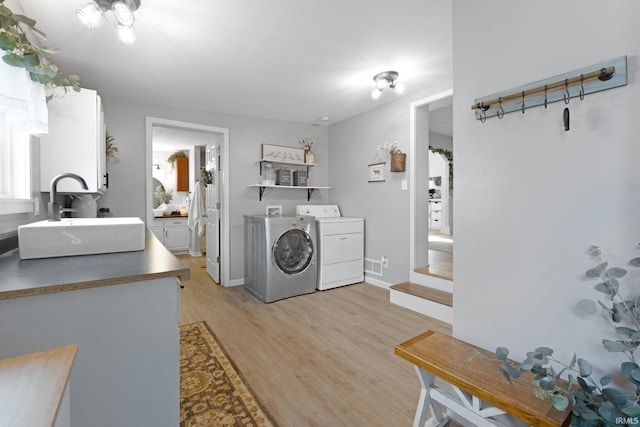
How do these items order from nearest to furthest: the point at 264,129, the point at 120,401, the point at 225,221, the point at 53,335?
the point at 53,335 < the point at 120,401 < the point at 225,221 < the point at 264,129

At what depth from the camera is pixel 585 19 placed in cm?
93

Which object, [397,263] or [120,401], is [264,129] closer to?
[397,263]

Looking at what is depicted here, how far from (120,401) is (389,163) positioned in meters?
3.26

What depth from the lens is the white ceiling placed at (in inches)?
69.7

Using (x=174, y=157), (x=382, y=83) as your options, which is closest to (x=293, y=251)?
(x=382, y=83)

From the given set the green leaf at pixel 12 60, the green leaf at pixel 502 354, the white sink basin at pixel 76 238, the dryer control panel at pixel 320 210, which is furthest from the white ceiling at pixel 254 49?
the green leaf at pixel 502 354

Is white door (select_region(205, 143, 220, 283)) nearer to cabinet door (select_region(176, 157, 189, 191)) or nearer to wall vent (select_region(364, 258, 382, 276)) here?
wall vent (select_region(364, 258, 382, 276))

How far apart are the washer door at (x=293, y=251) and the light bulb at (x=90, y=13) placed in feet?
7.59

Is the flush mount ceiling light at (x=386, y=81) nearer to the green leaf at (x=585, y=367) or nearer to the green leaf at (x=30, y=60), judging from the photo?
the green leaf at (x=30, y=60)

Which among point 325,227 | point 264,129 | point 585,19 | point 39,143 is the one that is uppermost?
point 264,129

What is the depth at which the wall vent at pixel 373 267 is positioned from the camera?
3.76 meters

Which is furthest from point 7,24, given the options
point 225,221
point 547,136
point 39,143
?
point 225,221

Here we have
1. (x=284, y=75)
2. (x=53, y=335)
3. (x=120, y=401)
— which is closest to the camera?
(x=53, y=335)

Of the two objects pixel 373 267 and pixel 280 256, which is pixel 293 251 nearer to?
pixel 280 256
